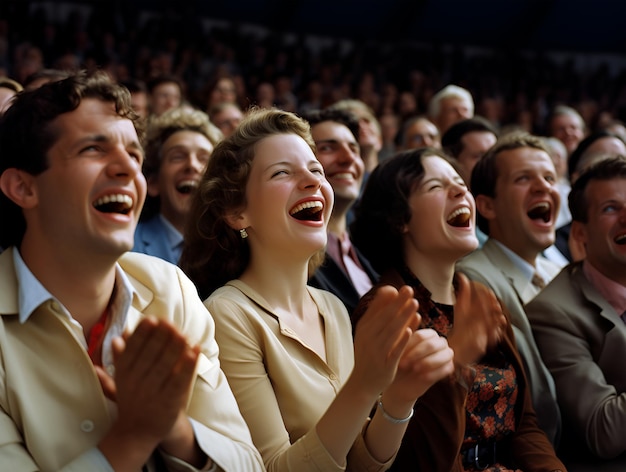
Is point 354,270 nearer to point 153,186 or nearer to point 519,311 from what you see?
point 519,311

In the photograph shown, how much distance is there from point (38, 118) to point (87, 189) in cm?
16

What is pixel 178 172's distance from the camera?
117 inches

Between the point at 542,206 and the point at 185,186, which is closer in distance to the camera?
the point at 542,206

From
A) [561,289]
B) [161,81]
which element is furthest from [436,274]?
[161,81]

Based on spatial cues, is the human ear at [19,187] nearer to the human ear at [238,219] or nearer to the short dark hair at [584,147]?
the human ear at [238,219]

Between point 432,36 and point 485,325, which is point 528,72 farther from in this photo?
point 485,325

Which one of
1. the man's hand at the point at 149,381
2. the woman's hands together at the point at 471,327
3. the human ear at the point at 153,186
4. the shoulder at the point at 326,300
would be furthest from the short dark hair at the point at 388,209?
the man's hand at the point at 149,381

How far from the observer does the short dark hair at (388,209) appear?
2252mm

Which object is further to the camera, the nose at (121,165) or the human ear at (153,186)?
the human ear at (153,186)

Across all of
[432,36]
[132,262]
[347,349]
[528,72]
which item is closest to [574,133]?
[347,349]

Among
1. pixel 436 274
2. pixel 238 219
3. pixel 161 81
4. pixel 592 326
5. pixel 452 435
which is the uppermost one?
pixel 161 81

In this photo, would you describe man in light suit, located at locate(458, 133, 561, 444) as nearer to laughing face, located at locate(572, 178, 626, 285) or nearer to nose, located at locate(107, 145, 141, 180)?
laughing face, located at locate(572, 178, 626, 285)

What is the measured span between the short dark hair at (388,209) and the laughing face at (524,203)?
467 mm

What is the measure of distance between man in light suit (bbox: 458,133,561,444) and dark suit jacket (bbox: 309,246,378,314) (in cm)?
40
